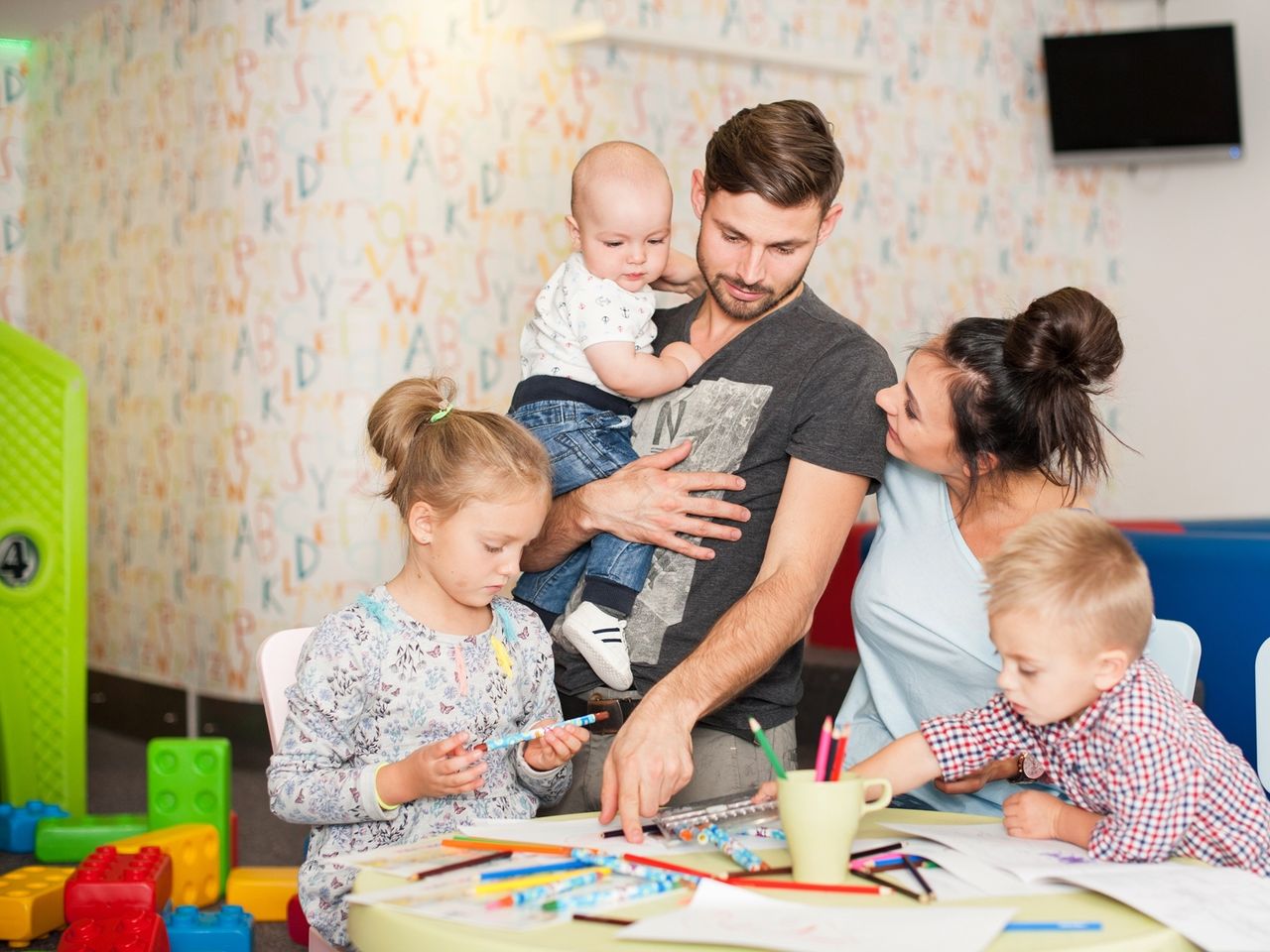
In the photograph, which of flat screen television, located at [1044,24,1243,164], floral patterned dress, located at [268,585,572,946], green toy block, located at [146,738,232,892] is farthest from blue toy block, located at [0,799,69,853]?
flat screen television, located at [1044,24,1243,164]

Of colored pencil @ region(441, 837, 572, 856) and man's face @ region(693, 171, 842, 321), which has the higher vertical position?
man's face @ region(693, 171, 842, 321)

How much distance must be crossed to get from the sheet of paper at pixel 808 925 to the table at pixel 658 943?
14 millimetres

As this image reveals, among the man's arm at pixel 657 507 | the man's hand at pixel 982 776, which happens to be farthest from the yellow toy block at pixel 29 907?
the man's hand at pixel 982 776

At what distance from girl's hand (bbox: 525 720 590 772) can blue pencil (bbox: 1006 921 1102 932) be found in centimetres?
61

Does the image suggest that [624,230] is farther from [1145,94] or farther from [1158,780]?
[1145,94]

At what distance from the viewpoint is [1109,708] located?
52.1 inches

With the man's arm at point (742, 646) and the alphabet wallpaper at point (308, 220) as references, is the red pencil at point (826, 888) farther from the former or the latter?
the alphabet wallpaper at point (308, 220)

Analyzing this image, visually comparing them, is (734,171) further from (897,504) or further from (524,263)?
(524,263)

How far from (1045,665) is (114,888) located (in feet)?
6.33

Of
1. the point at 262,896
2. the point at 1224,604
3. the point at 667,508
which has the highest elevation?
the point at 667,508

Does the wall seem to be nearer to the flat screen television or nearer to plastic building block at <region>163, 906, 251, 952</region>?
the flat screen television

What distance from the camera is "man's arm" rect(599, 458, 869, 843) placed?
1.46 metres

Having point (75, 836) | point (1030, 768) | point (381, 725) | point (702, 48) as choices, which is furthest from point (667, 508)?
point (702, 48)

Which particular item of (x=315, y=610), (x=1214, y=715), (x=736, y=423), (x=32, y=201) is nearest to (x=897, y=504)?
(x=736, y=423)
